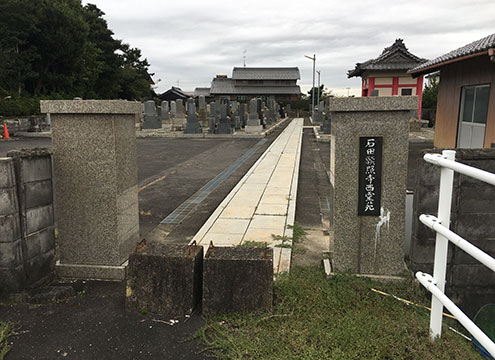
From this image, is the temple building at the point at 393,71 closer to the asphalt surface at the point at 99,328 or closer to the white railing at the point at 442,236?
the asphalt surface at the point at 99,328

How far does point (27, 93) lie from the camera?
30078 millimetres

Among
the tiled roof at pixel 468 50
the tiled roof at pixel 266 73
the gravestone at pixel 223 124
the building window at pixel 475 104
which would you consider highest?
the tiled roof at pixel 266 73

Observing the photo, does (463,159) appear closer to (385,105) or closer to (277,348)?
(385,105)

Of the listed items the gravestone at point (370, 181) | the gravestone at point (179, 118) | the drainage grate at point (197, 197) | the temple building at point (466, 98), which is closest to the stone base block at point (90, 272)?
the drainage grate at point (197, 197)

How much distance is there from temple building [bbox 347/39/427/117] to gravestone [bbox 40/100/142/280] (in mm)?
25918

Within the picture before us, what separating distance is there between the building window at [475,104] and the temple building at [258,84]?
56.0 m

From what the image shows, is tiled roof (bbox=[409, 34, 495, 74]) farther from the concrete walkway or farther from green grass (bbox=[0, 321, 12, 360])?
green grass (bbox=[0, 321, 12, 360])

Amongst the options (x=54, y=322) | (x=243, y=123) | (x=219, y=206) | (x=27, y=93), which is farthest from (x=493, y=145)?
(x=27, y=93)

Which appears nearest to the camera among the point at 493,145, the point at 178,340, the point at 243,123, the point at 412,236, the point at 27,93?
the point at 178,340

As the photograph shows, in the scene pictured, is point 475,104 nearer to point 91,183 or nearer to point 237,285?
point 237,285

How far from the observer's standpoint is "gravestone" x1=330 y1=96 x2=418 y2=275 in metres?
3.72

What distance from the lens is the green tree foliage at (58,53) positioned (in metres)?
27.6

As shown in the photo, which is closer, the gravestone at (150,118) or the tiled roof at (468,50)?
the tiled roof at (468,50)

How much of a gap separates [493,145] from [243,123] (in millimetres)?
19059
